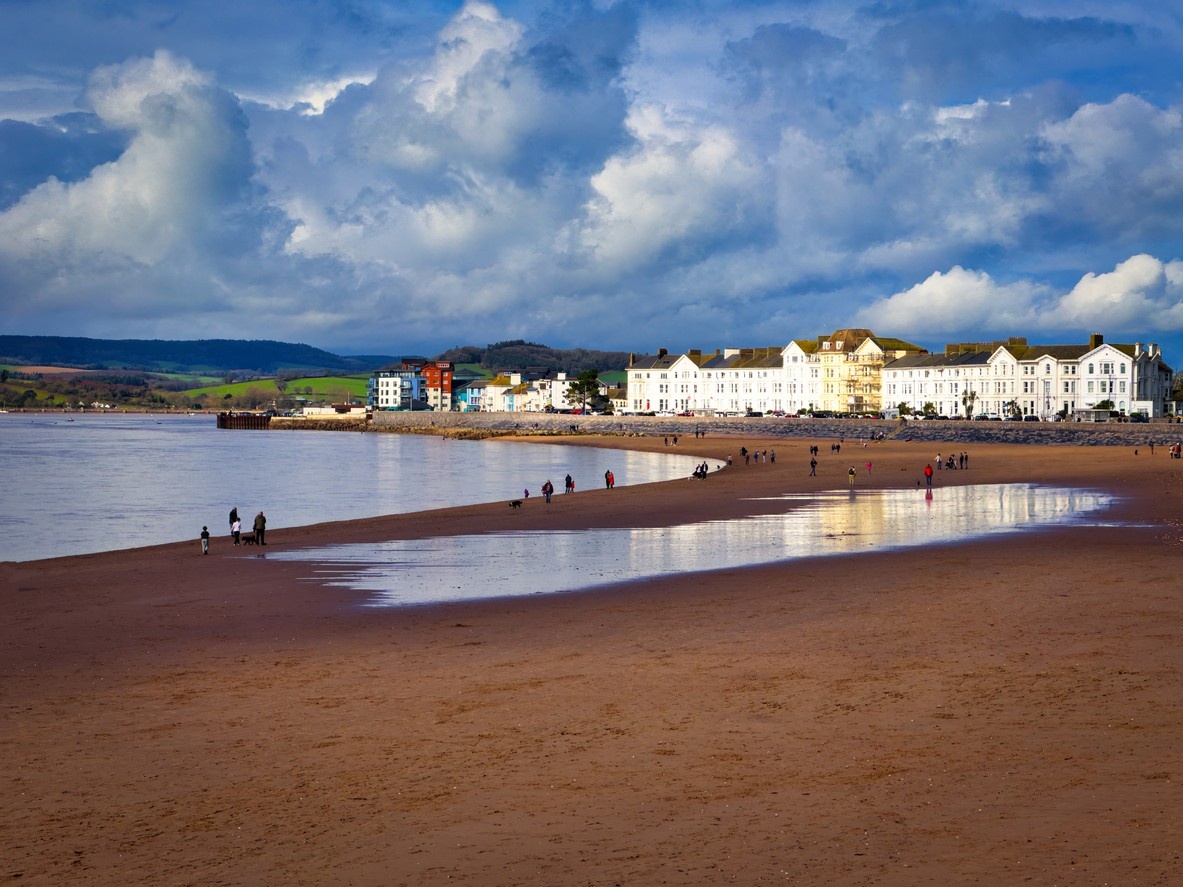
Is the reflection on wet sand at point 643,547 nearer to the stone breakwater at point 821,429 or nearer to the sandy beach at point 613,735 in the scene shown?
the sandy beach at point 613,735

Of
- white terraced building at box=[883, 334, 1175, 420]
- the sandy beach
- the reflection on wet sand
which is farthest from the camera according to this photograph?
white terraced building at box=[883, 334, 1175, 420]

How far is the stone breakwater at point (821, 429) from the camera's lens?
95.5 m

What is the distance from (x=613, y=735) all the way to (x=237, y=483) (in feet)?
192

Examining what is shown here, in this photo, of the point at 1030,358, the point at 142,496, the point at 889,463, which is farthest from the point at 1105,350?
the point at 142,496

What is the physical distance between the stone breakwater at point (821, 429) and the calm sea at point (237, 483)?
27.3m

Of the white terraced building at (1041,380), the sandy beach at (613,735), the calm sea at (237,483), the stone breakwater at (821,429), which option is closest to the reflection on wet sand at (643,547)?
the sandy beach at (613,735)

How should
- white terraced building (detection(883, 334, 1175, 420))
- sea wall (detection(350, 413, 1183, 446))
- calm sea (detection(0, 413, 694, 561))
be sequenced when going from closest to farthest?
calm sea (detection(0, 413, 694, 561))
sea wall (detection(350, 413, 1183, 446))
white terraced building (detection(883, 334, 1175, 420))

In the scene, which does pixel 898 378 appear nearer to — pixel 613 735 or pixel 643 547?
pixel 643 547

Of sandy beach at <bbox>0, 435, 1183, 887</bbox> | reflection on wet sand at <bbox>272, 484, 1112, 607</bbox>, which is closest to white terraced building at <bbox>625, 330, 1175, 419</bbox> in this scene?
reflection on wet sand at <bbox>272, 484, 1112, 607</bbox>

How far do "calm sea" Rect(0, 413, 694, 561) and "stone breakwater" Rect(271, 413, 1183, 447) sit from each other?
89.6 feet

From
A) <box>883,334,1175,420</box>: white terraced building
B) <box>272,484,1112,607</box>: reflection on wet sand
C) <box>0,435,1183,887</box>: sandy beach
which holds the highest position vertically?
<box>883,334,1175,420</box>: white terraced building

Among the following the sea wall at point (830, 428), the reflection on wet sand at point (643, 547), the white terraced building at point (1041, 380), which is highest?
the white terraced building at point (1041, 380)

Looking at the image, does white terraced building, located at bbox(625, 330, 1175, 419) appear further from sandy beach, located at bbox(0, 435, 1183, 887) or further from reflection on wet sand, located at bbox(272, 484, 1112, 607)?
sandy beach, located at bbox(0, 435, 1183, 887)

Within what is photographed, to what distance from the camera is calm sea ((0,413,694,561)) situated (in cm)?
4244
